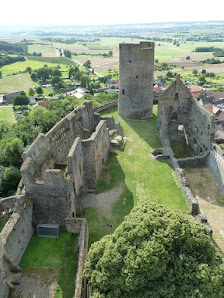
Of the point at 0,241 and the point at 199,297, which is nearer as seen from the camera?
the point at 199,297

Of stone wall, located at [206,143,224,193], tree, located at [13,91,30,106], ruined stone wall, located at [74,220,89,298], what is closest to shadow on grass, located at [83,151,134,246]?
ruined stone wall, located at [74,220,89,298]

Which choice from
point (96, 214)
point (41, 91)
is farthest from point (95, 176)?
point (41, 91)

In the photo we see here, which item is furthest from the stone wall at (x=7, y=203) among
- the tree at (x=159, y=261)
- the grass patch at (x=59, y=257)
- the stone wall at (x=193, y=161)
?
the stone wall at (x=193, y=161)

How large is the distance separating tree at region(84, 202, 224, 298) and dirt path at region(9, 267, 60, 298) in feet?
12.5

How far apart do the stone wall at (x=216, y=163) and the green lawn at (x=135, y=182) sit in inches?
173

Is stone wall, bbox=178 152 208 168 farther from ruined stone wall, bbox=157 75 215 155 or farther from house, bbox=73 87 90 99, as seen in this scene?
house, bbox=73 87 90 99

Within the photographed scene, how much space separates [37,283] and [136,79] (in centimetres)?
3075

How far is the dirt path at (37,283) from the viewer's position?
669 inches

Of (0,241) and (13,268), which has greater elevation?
(0,241)

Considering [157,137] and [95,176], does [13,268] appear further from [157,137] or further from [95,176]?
[157,137]

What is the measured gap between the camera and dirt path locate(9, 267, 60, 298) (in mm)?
16984

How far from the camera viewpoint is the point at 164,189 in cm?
2566

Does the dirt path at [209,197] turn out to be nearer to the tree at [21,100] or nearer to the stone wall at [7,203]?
the stone wall at [7,203]

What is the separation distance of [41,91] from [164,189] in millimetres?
106573
